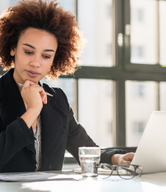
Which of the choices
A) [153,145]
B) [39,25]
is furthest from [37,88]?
[153,145]

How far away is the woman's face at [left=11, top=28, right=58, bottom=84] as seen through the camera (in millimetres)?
1446

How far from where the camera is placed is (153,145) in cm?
100

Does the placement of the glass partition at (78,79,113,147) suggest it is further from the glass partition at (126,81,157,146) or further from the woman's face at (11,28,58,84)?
the woman's face at (11,28,58,84)

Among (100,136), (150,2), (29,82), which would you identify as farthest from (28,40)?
(150,2)

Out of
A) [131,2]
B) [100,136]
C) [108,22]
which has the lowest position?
[100,136]

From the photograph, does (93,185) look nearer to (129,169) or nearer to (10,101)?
(129,169)

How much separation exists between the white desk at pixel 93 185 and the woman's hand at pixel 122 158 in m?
0.32

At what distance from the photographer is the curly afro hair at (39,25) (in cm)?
154

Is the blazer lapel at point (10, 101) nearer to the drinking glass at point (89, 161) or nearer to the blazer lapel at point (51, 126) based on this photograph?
the blazer lapel at point (51, 126)

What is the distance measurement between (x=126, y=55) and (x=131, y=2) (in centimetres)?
47

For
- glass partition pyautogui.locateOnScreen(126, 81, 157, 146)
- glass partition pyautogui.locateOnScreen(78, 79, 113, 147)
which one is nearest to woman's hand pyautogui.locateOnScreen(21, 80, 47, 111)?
glass partition pyautogui.locateOnScreen(78, 79, 113, 147)

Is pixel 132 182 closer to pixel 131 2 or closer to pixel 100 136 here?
pixel 100 136

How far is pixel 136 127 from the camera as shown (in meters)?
2.39

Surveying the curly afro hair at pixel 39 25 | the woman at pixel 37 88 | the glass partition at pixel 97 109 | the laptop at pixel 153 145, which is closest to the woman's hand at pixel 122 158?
the woman at pixel 37 88
